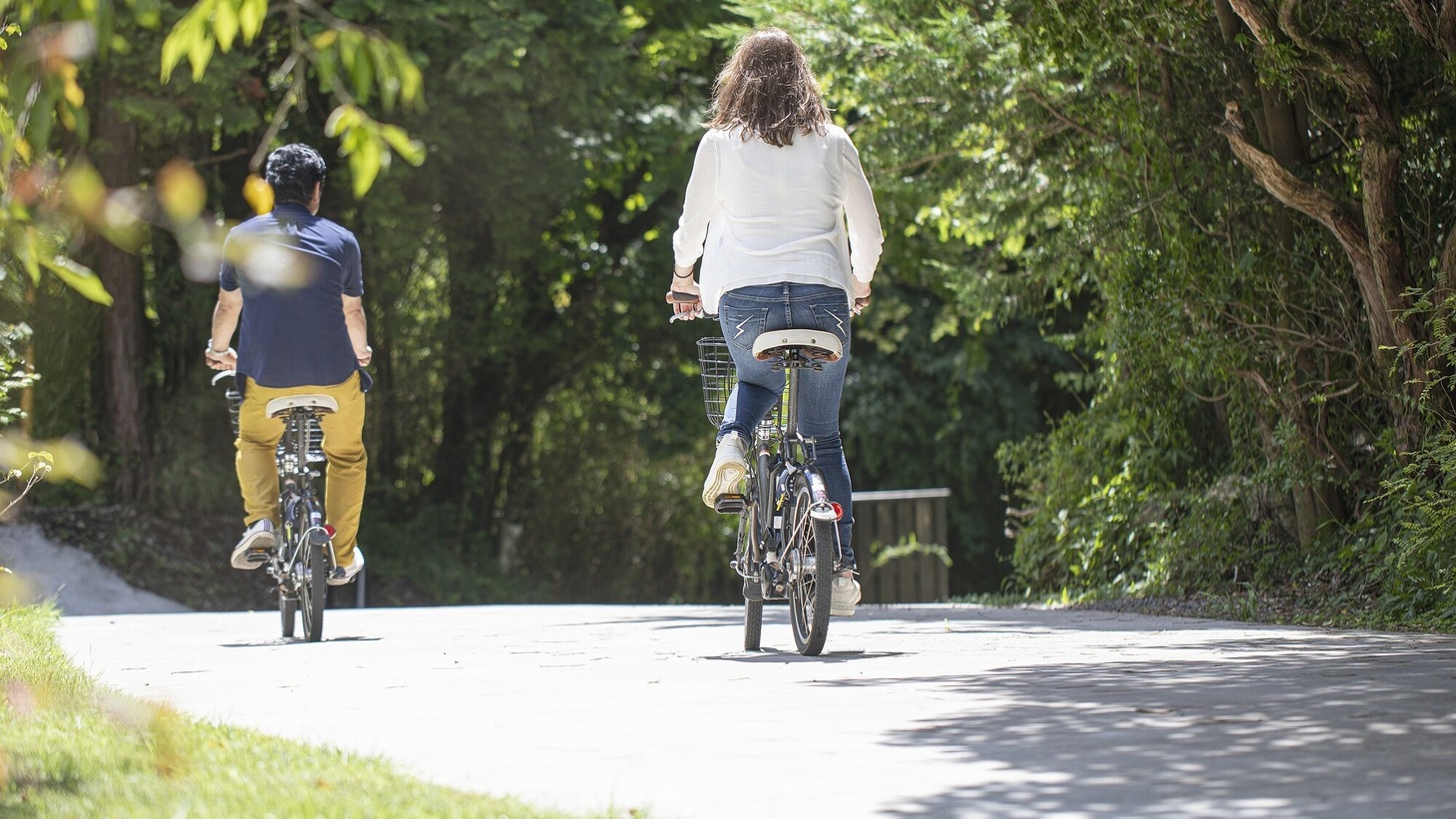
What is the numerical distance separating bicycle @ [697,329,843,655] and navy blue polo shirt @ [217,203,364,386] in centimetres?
214

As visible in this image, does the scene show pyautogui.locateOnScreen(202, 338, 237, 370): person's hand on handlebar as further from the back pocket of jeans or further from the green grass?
the green grass

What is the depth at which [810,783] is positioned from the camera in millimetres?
3398

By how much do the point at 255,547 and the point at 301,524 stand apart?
0.75ft

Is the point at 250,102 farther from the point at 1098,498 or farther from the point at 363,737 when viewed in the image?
the point at 363,737

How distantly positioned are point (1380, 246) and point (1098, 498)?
3.27 m

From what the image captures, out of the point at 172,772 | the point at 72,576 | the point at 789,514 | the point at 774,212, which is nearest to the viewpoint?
the point at 172,772

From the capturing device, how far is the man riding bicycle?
26.0 feet

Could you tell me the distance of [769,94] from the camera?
6398 mm

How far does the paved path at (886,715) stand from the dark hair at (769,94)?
6.19ft

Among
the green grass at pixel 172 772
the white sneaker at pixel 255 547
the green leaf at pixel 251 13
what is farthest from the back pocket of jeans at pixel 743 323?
the green leaf at pixel 251 13

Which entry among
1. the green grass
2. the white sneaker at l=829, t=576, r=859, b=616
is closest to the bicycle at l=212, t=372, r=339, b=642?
the white sneaker at l=829, t=576, r=859, b=616

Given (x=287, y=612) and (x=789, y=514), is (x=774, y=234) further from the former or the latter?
(x=287, y=612)

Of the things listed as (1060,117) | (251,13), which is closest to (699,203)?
(251,13)

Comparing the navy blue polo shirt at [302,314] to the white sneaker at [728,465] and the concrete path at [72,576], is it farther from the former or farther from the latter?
the concrete path at [72,576]
